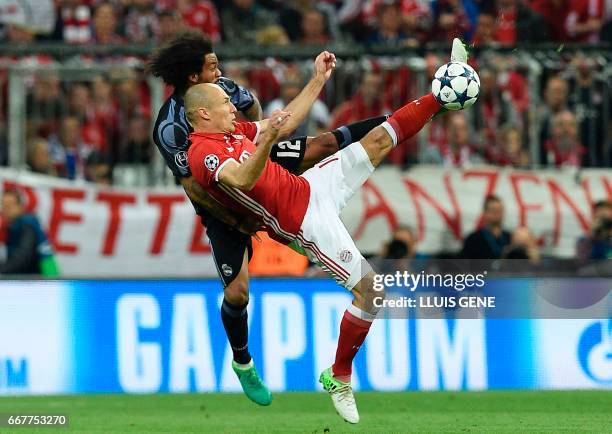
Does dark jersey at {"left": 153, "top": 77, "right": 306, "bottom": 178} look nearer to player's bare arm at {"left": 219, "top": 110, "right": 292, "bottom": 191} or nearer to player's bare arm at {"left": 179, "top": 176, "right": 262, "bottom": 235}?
player's bare arm at {"left": 179, "top": 176, "right": 262, "bottom": 235}

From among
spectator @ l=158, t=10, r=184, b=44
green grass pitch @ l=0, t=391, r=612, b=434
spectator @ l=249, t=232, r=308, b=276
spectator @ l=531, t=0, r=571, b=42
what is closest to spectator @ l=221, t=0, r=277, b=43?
spectator @ l=158, t=10, r=184, b=44

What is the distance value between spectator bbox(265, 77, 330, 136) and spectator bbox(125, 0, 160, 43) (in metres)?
2.49

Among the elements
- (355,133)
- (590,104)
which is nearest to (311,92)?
(355,133)

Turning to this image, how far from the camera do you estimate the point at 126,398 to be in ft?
46.0

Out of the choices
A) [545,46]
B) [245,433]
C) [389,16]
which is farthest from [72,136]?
[245,433]

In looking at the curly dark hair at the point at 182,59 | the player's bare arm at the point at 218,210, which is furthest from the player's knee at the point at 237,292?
the curly dark hair at the point at 182,59

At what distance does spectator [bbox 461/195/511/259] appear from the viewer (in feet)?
51.2

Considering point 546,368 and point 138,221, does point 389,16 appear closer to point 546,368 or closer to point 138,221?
point 138,221

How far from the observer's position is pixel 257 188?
10484mm

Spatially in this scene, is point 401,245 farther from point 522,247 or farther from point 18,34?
point 18,34

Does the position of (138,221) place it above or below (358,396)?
above

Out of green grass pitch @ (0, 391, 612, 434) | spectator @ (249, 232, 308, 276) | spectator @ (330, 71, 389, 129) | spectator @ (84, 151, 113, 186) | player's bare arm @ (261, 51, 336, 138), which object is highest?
player's bare arm @ (261, 51, 336, 138)

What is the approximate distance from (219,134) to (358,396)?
430 cm

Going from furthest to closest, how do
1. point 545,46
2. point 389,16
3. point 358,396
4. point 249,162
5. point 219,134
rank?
point 389,16
point 545,46
point 358,396
point 219,134
point 249,162
